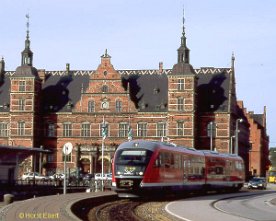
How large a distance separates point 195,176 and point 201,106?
2114 inches

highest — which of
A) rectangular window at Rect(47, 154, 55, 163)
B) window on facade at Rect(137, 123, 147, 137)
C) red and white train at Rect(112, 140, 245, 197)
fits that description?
window on facade at Rect(137, 123, 147, 137)

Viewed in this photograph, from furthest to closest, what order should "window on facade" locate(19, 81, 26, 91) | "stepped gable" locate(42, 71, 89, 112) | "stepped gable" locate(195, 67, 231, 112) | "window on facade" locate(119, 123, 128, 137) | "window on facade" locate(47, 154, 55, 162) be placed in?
"stepped gable" locate(42, 71, 89, 112), "window on facade" locate(47, 154, 55, 162), "window on facade" locate(19, 81, 26, 91), "window on facade" locate(119, 123, 128, 137), "stepped gable" locate(195, 67, 231, 112)

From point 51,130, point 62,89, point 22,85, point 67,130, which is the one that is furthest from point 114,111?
point 22,85

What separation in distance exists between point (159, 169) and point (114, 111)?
206 ft

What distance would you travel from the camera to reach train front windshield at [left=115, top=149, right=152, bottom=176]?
43.4 m

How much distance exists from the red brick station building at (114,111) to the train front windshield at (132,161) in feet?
191

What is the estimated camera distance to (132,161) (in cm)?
4375

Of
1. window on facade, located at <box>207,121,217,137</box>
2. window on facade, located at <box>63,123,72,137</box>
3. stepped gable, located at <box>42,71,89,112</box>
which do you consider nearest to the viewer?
window on facade, located at <box>207,121,217,137</box>

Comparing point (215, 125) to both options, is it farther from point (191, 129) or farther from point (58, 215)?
point (58, 215)

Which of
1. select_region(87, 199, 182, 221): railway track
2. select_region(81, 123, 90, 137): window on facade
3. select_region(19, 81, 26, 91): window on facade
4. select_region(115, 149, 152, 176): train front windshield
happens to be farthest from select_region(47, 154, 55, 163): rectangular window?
select_region(87, 199, 182, 221): railway track

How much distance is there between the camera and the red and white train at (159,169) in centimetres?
4334

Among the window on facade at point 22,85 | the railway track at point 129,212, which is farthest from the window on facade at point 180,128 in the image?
the railway track at point 129,212

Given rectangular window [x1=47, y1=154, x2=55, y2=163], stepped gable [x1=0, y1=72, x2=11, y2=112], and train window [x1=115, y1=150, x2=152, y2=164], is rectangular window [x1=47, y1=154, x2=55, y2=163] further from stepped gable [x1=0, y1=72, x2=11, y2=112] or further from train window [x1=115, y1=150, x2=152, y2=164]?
train window [x1=115, y1=150, x2=152, y2=164]

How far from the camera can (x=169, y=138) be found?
104 metres
